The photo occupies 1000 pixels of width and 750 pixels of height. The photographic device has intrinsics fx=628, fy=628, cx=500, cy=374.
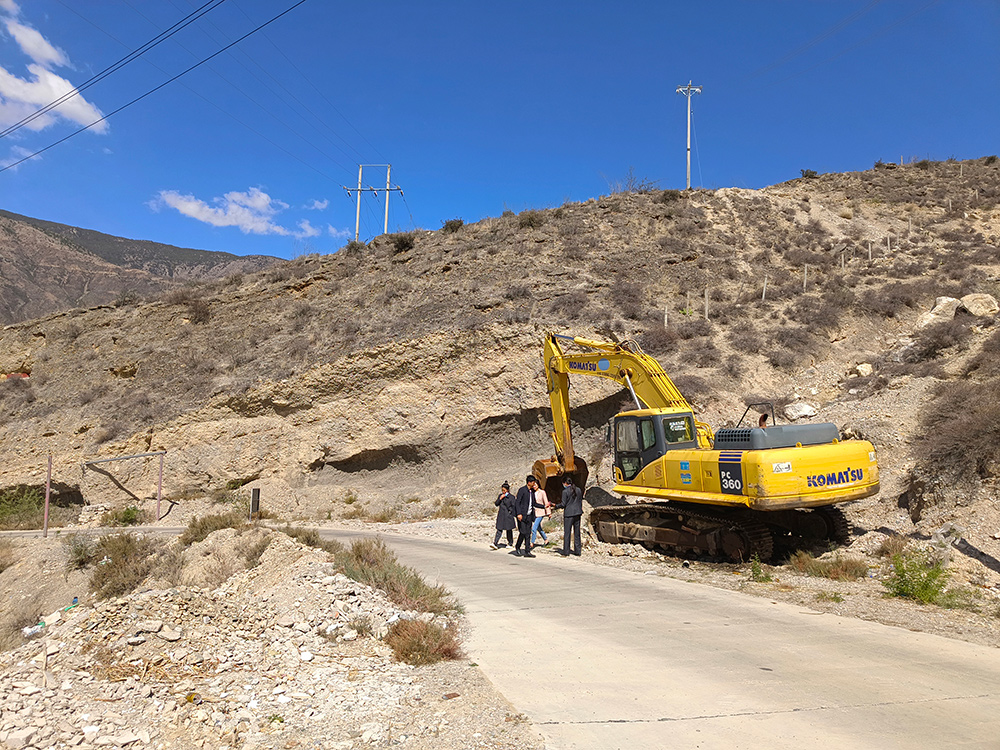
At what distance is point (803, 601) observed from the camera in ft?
29.5

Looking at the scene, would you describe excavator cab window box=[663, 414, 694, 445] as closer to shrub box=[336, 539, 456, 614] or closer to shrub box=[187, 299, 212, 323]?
shrub box=[336, 539, 456, 614]

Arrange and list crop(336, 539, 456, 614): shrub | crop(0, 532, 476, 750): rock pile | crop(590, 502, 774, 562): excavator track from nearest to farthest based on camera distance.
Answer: crop(0, 532, 476, 750): rock pile
crop(336, 539, 456, 614): shrub
crop(590, 502, 774, 562): excavator track

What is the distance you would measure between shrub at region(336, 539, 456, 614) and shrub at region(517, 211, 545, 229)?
28224mm

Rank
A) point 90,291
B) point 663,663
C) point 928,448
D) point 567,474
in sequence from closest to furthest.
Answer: point 663,663, point 928,448, point 567,474, point 90,291

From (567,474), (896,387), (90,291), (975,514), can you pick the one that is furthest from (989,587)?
(90,291)

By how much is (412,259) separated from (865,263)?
24017 millimetres

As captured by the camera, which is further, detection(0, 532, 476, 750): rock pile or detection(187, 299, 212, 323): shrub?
detection(187, 299, 212, 323): shrub

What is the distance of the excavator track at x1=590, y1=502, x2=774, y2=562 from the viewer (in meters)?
11.7

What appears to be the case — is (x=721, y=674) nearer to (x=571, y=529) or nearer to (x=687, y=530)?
(x=687, y=530)

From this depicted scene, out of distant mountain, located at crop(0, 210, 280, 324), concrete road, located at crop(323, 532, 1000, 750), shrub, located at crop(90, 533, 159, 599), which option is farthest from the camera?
distant mountain, located at crop(0, 210, 280, 324)

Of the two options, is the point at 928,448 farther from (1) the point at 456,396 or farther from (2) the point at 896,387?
(1) the point at 456,396

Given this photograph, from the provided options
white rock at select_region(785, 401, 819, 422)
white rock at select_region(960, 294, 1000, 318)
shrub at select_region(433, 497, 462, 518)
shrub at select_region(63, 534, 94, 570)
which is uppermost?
white rock at select_region(960, 294, 1000, 318)

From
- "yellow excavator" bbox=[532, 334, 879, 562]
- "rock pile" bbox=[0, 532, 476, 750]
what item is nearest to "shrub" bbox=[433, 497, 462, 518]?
"yellow excavator" bbox=[532, 334, 879, 562]

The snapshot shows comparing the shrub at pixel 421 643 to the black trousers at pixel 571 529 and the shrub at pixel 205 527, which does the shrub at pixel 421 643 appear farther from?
the shrub at pixel 205 527
